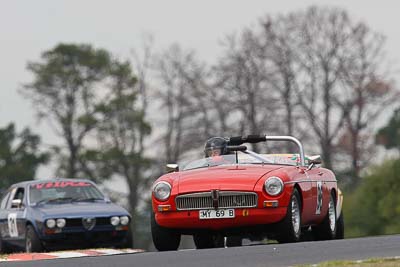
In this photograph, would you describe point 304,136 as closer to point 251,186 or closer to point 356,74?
point 356,74

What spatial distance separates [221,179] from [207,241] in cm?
206

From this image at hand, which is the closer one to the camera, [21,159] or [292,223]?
[292,223]

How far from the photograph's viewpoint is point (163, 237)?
16.8 meters

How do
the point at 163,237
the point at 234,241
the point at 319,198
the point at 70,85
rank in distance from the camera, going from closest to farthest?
the point at 163,237 < the point at 319,198 < the point at 234,241 < the point at 70,85

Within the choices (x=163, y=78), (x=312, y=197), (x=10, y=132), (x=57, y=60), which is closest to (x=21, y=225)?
(x=312, y=197)

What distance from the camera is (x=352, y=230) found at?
2660 inches

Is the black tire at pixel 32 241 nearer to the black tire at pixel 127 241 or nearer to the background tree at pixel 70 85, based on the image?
the black tire at pixel 127 241

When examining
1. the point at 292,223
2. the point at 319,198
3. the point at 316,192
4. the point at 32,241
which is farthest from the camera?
the point at 32,241

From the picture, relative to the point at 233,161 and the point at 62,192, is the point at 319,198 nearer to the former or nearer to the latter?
the point at 233,161

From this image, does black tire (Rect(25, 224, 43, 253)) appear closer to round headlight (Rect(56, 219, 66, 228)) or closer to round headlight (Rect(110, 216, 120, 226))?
round headlight (Rect(56, 219, 66, 228))

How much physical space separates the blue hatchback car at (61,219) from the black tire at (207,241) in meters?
4.31

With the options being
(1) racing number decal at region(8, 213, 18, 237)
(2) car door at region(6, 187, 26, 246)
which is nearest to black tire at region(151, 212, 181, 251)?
(2) car door at region(6, 187, 26, 246)

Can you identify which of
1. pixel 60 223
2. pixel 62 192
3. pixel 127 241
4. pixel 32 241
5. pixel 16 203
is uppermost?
pixel 62 192

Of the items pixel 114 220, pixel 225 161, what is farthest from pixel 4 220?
pixel 225 161
